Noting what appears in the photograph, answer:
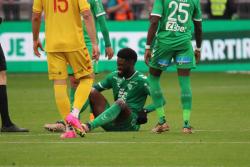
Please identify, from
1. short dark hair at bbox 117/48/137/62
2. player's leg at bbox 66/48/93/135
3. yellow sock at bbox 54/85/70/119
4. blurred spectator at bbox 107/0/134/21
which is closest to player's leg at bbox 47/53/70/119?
yellow sock at bbox 54/85/70/119

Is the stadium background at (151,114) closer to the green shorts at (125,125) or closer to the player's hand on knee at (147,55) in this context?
the green shorts at (125,125)

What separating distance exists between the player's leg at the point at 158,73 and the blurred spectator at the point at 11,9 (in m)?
17.9

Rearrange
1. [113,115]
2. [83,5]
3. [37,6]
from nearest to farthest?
[83,5] → [37,6] → [113,115]

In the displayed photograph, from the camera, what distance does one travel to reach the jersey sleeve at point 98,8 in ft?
47.4

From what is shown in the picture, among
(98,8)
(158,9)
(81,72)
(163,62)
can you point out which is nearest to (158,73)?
(163,62)

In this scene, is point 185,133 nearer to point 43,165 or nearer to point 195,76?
point 43,165

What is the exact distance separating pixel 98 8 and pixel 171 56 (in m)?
1.43

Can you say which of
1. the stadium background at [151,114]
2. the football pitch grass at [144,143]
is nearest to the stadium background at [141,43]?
the stadium background at [151,114]

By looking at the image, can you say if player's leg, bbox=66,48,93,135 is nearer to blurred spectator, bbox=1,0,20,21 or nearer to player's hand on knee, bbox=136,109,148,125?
player's hand on knee, bbox=136,109,148,125

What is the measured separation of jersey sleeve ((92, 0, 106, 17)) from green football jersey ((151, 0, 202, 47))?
1108mm

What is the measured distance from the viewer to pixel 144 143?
40.2 feet

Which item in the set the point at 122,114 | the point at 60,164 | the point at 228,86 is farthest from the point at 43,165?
the point at 228,86

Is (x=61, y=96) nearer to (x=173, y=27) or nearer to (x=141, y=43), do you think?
(x=173, y=27)

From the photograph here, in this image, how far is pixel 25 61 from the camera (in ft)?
87.5
